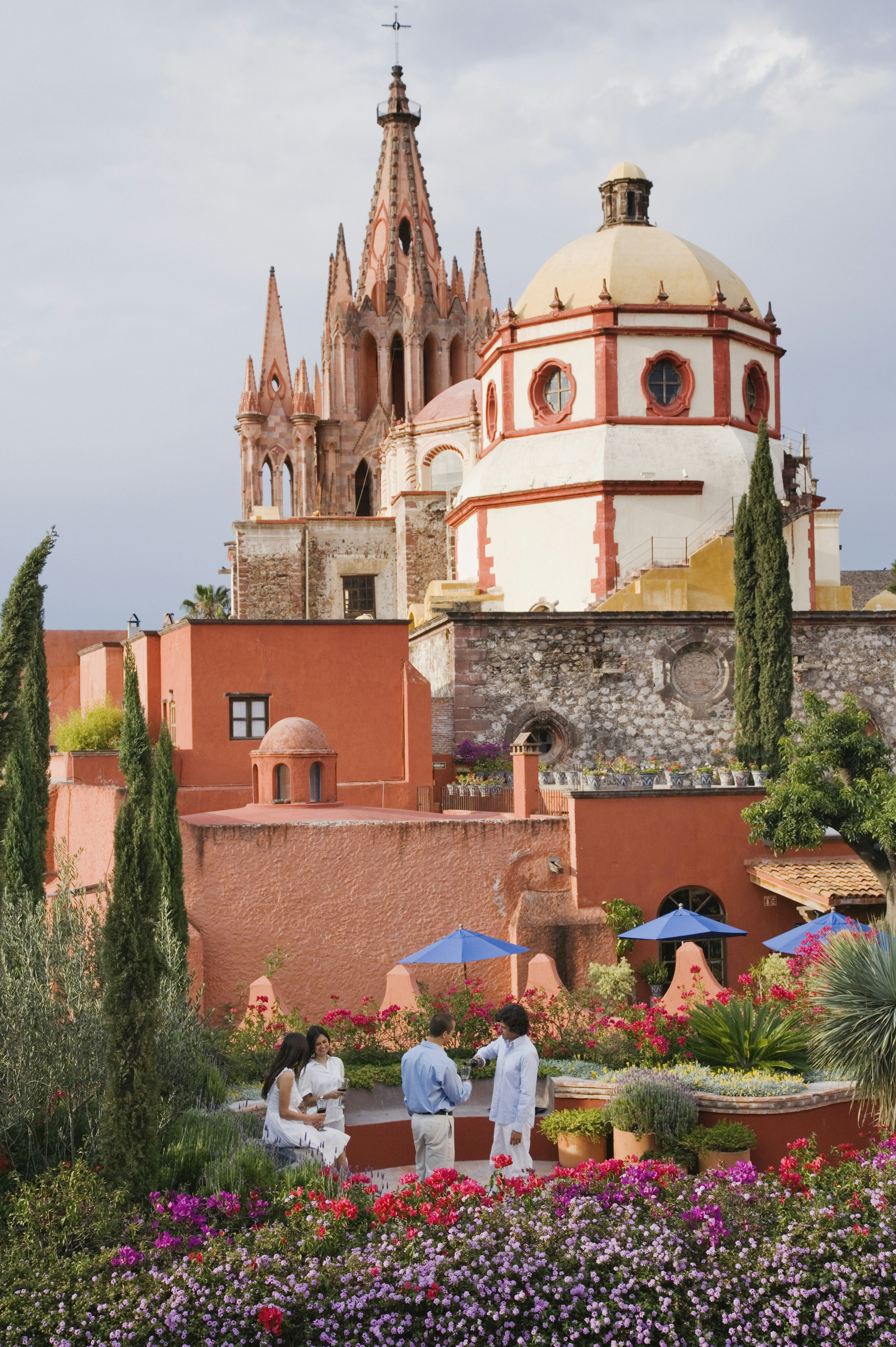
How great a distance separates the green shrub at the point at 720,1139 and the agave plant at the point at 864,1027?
0.97 metres

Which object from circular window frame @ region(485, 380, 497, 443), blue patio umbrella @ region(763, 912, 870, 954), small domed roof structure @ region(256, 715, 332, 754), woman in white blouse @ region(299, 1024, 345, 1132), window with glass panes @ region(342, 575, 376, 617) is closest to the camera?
woman in white blouse @ region(299, 1024, 345, 1132)

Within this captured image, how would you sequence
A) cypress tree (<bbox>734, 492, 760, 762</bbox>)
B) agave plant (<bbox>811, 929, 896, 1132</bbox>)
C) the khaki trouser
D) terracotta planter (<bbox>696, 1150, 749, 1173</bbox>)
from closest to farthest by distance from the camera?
the khaki trouser → terracotta planter (<bbox>696, 1150, 749, 1173</bbox>) → agave plant (<bbox>811, 929, 896, 1132</bbox>) → cypress tree (<bbox>734, 492, 760, 762</bbox>)

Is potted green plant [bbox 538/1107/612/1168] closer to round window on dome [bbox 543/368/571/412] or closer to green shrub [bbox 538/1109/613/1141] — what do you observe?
green shrub [bbox 538/1109/613/1141]

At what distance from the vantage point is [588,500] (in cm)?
2661

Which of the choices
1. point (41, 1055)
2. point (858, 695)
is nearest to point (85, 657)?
point (858, 695)

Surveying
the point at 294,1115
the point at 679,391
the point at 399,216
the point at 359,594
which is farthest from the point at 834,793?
the point at 399,216

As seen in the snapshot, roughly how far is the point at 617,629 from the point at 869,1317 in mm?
17355

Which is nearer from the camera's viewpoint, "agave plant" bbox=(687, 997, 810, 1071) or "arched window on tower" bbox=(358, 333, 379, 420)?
"agave plant" bbox=(687, 997, 810, 1071)

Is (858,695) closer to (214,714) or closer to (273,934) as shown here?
(214,714)

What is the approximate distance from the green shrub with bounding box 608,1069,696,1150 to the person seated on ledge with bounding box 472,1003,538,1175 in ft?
4.12

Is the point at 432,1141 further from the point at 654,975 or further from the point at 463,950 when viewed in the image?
the point at 654,975

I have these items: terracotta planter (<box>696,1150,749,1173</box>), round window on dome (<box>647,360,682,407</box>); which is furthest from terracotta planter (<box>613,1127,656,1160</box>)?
round window on dome (<box>647,360,682,407</box>)

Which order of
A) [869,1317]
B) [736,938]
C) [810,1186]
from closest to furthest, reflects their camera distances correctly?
[869,1317] → [810,1186] → [736,938]

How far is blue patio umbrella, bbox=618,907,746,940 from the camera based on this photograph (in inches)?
623
